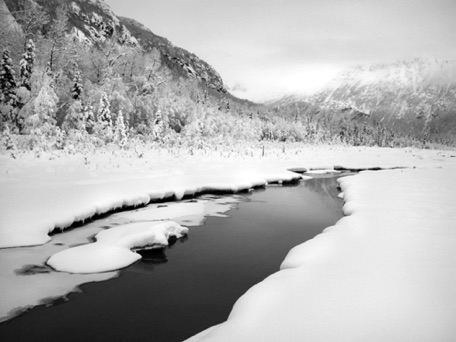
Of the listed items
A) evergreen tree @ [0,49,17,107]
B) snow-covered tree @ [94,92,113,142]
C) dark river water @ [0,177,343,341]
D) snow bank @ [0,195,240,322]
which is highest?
evergreen tree @ [0,49,17,107]

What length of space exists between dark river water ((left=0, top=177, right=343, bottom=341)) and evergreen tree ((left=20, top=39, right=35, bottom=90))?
21978 millimetres

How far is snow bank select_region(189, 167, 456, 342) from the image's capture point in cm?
303

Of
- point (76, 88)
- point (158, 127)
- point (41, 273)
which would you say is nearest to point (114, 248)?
point (41, 273)

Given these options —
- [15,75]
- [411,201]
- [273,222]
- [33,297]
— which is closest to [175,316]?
[33,297]

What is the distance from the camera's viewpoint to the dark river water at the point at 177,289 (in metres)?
3.84

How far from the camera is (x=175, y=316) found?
4.21 m

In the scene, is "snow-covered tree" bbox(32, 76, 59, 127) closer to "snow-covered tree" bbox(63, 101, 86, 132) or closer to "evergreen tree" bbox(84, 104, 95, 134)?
"snow-covered tree" bbox(63, 101, 86, 132)

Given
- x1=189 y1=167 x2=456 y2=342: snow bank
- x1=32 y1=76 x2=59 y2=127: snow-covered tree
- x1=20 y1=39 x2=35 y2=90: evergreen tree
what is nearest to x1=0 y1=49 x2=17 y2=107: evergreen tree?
x1=20 y1=39 x2=35 y2=90: evergreen tree

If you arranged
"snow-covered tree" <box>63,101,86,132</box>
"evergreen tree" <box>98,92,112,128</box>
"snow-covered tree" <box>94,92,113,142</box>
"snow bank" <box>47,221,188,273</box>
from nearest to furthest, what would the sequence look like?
"snow bank" <box>47,221,188,273</box> → "snow-covered tree" <box>94,92,113,142</box> → "snow-covered tree" <box>63,101,86,132</box> → "evergreen tree" <box>98,92,112,128</box>

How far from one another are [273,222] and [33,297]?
626 centimetres

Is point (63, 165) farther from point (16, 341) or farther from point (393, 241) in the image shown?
point (393, 241)

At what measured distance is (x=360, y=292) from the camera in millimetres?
3771

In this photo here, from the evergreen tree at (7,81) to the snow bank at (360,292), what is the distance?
25341 mm

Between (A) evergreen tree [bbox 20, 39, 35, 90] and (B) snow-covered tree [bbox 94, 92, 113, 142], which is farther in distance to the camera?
(B) snow-covered tree [bbox 94, 92, 113, 142]
